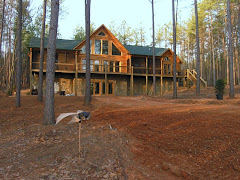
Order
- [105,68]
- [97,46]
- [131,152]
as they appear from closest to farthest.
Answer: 1. [131,152]
2. [105,68]
3. [97,46]

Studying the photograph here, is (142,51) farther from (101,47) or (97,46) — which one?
(97,46)

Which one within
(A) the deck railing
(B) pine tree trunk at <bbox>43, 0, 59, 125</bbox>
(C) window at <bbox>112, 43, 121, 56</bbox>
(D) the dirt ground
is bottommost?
(D) the dirt ground

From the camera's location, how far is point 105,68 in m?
21.5

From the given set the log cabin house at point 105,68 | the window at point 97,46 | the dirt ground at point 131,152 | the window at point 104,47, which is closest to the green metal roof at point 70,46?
the log cabin house at point 105,68

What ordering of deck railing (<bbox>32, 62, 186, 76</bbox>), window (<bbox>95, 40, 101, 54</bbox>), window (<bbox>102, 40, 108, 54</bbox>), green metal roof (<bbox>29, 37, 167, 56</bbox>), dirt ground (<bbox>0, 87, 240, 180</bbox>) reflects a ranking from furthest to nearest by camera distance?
1. window (<bbox>102, 40, 108, 54</bbox>)
2. window (<bbox>95, 40, 101, 54</bbox>)
3. green metal roof (<bbox>29, 37, 167, 56</bbox>)
4. deck railing (<bbox>32, 62, 186, 76</bbox>)
5. dirt ground (<bbox>0, 87, 240, 180</bbox>)

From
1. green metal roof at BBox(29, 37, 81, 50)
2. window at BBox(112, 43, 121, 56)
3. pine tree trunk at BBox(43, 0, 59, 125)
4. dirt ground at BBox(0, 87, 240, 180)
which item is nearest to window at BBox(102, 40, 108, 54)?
window at BBox(112, 43, 121, 56)

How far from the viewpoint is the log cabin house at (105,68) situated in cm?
2172

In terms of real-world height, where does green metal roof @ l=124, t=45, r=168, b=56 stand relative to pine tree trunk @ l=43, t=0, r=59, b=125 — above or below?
above

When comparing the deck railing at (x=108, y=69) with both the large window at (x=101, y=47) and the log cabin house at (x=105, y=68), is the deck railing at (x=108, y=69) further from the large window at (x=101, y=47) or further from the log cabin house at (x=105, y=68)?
the large window at (x=101, y=47)

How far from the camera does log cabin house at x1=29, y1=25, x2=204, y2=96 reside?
2172cm

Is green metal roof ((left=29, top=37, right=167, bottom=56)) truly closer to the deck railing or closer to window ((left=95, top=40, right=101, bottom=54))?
the deck railing

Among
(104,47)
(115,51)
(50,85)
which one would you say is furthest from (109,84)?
(50,85)

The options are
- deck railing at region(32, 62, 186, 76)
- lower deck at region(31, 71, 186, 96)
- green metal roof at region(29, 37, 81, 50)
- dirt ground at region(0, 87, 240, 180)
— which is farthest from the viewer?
lower deck at region(31, 71, 186, 96)

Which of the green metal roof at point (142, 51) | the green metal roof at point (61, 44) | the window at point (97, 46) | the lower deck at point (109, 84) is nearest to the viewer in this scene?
the green metal roof at point (61, 44)
